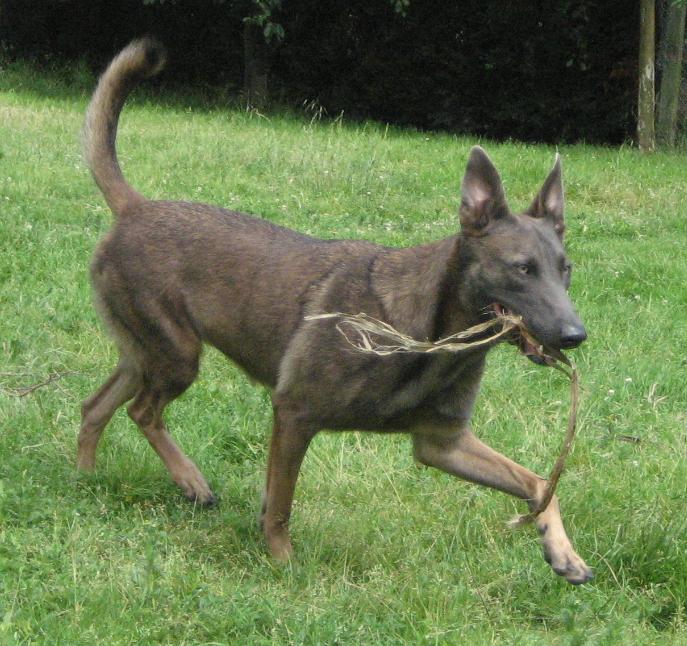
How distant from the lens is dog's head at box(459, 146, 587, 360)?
3.96 metres

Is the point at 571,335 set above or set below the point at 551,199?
below

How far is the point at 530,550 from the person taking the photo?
4.50 m

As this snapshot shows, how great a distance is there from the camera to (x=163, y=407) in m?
5.15

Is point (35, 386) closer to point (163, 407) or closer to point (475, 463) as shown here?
point (163, 407)

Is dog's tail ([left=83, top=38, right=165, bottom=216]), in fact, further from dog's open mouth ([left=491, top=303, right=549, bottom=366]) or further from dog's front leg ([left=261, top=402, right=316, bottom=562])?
dog's open mouth ([left=491, top=303, right=549, bottom=366])

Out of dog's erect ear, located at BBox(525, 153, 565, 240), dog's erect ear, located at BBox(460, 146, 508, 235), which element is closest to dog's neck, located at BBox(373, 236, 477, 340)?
dog's erect ear, located at BBox(460, 146, 508, 235)

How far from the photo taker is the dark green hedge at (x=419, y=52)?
55.9 ft

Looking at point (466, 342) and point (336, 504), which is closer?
point (466, 342)

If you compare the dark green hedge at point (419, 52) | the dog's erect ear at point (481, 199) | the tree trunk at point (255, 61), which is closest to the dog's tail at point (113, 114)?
the dog's erect ear at point (481, 199)

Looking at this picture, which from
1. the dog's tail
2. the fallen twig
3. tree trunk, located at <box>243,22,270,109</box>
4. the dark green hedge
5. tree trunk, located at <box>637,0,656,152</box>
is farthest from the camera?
tree trunk, located at <box>243,22,270,109</box>

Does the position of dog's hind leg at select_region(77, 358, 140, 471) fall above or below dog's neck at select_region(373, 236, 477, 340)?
below

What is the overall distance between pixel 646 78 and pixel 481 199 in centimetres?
1120

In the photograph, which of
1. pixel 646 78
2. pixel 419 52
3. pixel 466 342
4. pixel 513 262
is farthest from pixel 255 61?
pixel 513 262

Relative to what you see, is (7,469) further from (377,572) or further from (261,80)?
(261,80)
